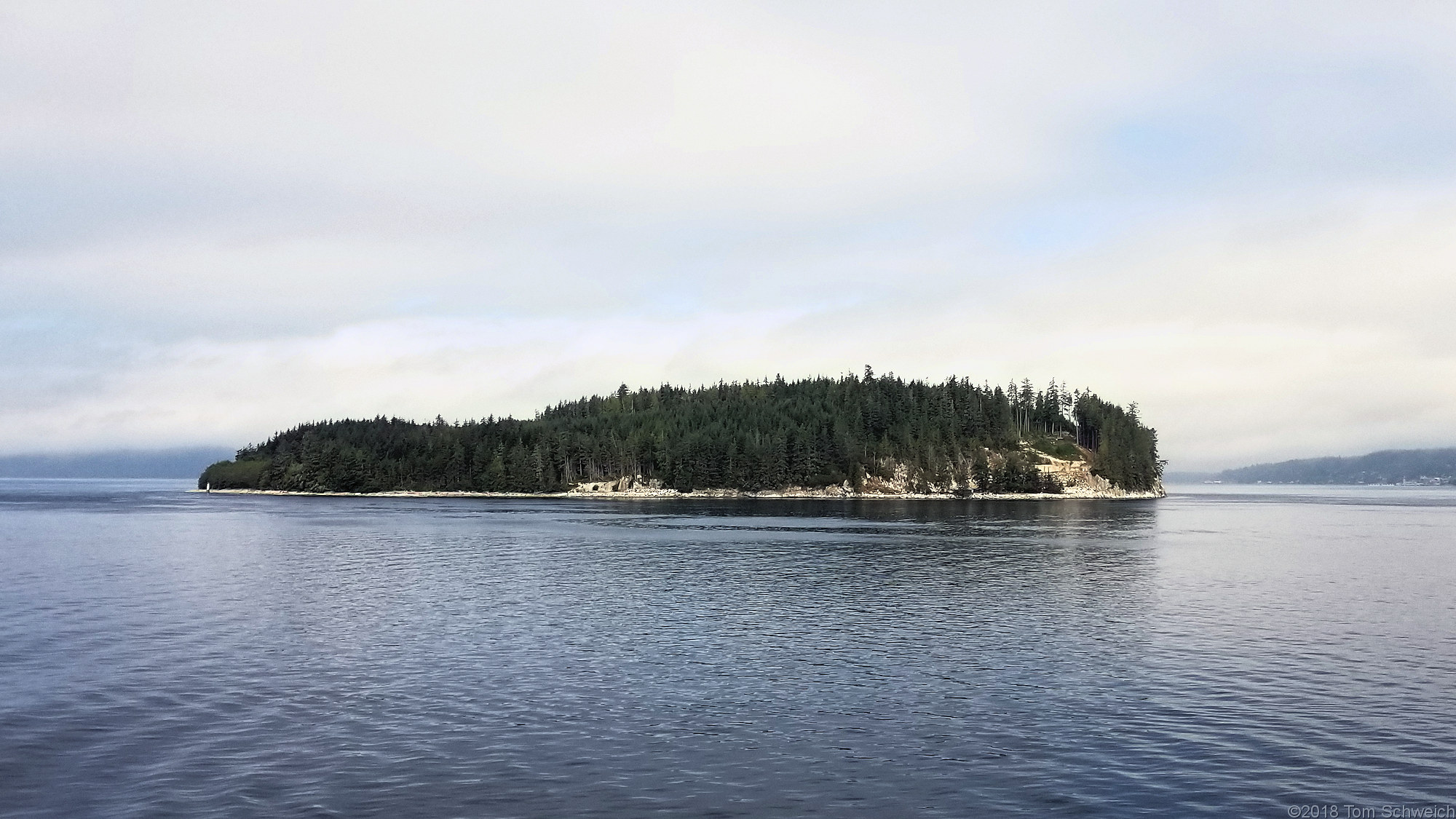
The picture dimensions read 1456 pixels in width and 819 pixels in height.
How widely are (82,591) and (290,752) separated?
4795 cm

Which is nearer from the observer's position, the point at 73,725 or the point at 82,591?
the point at 73,725

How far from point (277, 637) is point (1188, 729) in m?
42.2

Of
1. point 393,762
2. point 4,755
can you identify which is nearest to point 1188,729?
point 393,762

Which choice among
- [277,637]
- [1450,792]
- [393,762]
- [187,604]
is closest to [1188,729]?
[1450,792]

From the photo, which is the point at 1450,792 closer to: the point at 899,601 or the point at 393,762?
the point at 393,762

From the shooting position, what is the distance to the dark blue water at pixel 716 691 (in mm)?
24516

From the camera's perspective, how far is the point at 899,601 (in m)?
63.0

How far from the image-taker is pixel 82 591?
207 ft

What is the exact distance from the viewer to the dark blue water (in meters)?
24.5

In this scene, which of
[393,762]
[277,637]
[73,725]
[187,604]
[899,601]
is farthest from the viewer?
[899,601]

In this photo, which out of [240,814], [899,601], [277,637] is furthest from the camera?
[899,601]

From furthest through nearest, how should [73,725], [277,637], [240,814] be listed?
[277,637] → [73,725] → [240,814]

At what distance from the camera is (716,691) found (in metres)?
35.7

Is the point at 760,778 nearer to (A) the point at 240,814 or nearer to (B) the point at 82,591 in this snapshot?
(A) the point at 240,814
